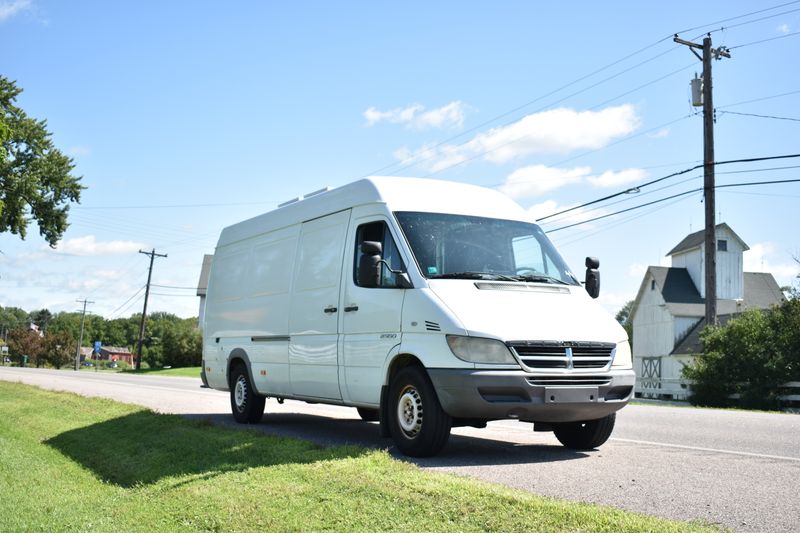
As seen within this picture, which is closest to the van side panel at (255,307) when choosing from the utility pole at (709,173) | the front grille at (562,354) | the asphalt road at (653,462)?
the asphalt road at (653,462)

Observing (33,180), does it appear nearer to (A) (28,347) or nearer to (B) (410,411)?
(B) (410,411)

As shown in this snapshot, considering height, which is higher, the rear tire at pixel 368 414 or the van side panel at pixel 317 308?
the van side panel at pixel 317 308

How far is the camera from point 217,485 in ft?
23.4

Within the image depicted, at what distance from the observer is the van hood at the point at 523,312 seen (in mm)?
7652

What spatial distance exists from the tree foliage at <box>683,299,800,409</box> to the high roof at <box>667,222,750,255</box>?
28212 millimetres

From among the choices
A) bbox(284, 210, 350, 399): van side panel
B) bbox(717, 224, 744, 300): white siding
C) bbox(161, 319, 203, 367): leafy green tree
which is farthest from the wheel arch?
bbox(161, 319, 203, 367): leafy green tree

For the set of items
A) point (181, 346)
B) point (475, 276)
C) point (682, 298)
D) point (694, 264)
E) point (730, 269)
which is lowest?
point (475, 276)

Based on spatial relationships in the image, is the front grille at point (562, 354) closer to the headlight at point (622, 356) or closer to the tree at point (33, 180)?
the headlight at point (622, 356)

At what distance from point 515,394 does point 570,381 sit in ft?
1.95

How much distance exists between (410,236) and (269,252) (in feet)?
12.4

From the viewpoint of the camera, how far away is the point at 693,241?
178ft

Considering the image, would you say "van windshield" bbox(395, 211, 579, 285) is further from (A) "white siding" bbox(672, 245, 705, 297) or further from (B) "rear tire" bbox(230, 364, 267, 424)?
(A) "white siding" bbox(672, 245, 705, 297)

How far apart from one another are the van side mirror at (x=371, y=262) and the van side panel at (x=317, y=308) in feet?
3.92

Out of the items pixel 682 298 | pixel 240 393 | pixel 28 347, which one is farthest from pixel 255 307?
pixel 28 347
